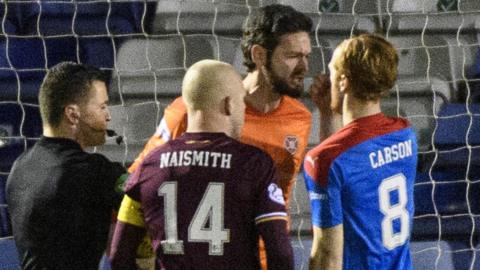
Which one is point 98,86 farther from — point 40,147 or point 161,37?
point 161,37

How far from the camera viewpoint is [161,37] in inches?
189

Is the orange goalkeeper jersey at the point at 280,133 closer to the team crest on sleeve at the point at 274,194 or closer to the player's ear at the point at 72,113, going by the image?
the player's ear at the point at 72,113

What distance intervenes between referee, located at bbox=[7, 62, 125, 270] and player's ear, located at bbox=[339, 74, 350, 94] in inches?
22.6

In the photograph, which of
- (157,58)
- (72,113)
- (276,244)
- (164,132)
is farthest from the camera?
(157,58)

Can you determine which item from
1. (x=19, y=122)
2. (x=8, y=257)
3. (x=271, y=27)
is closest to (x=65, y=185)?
(x=271, y=27)

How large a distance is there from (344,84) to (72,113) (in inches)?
26.3

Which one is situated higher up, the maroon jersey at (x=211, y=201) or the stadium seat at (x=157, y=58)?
the stadium seat at (x=157, y=58)

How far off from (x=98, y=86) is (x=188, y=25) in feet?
7.29

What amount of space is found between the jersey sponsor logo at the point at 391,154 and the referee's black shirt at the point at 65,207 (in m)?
0.61

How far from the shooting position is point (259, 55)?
115 inches

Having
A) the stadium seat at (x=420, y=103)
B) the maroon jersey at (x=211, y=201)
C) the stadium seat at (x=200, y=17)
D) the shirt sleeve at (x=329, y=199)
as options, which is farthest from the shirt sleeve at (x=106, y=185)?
the stadium seat at (x=200, y=17)

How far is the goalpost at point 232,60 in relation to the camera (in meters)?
4.32

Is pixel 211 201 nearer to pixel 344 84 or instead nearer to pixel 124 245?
pixel 124 245

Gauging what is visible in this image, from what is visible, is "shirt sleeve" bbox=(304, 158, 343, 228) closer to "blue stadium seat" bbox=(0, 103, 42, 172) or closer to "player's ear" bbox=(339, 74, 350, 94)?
"player's ear" bbox=(339, 74, 350, 94)
